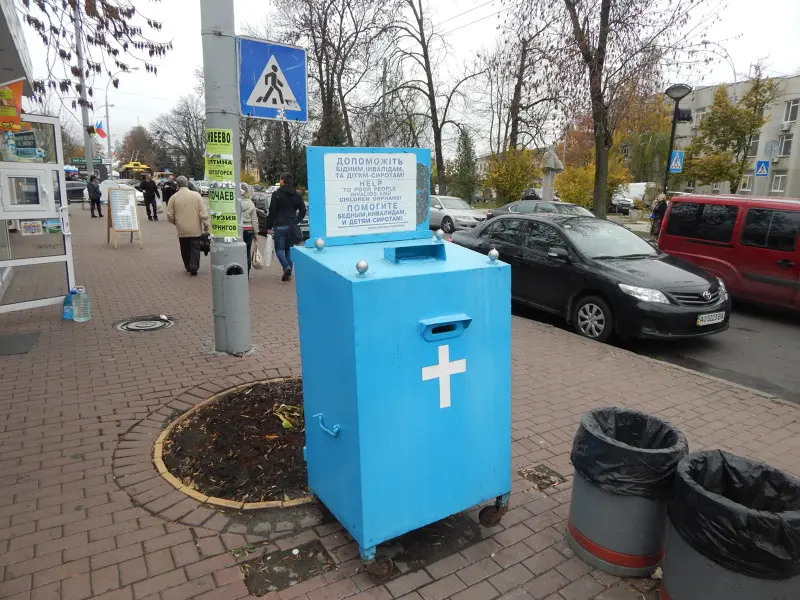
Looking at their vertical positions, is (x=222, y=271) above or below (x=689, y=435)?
above

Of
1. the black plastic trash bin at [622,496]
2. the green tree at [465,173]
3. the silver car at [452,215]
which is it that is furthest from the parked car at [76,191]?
the black plastic trash bin at [622,496]

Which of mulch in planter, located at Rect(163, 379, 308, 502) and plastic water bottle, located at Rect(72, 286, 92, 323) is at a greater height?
plastic water bottle, located at Rect(72, 286, 92, 323)

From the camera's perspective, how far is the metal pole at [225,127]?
496cm

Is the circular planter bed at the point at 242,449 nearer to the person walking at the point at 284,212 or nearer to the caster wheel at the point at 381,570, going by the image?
the caster wheel at the point at 381,570

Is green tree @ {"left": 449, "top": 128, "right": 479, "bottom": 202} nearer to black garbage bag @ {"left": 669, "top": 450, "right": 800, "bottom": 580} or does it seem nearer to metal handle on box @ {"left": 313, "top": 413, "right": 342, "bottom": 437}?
metal handle on box @ {"left": 313, "top": 413, "right": 342, "bottom": 437}

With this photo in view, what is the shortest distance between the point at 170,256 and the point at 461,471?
1254 cm

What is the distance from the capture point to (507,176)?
89.8ft

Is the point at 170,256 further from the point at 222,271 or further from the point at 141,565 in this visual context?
the point at 141,565

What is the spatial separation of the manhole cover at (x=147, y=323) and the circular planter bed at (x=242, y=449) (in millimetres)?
2774

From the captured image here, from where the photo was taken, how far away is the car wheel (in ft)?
22.5

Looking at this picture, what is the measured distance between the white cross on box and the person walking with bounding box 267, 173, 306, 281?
24.4ft

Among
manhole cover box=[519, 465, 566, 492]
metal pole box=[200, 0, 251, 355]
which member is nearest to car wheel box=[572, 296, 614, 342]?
manhole cover box=[519, 465, 566, 492]

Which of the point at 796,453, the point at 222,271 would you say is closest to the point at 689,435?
the point at 796,453

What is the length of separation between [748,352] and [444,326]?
6.12 m
